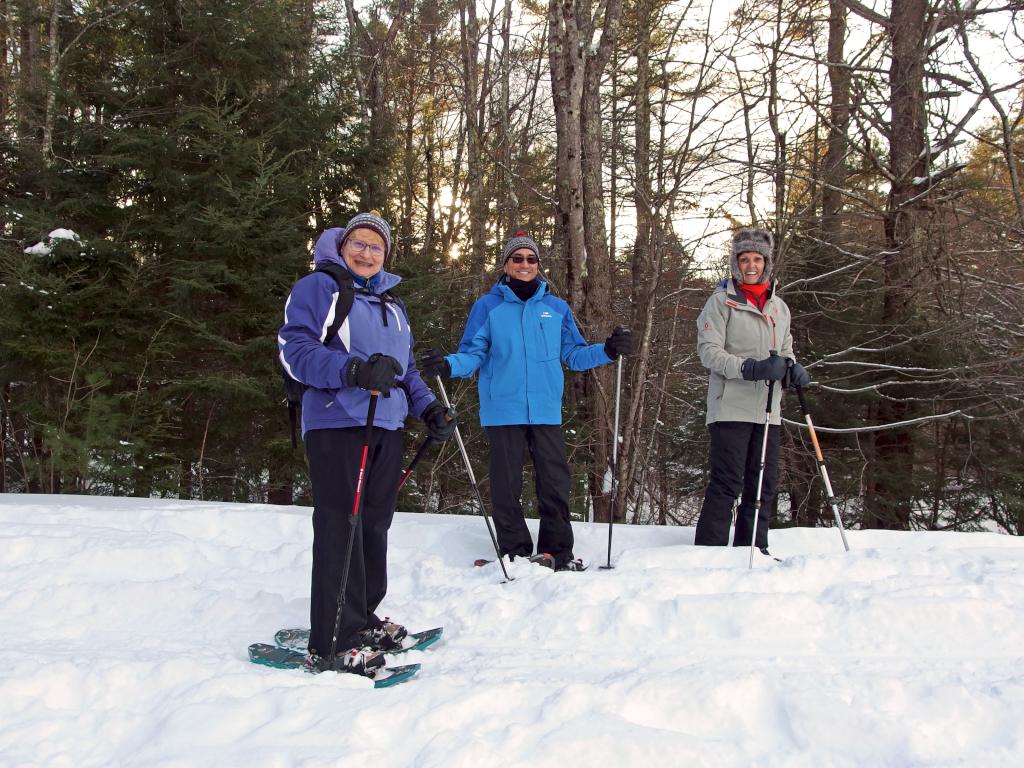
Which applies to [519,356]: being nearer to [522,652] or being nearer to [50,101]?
[522,652]

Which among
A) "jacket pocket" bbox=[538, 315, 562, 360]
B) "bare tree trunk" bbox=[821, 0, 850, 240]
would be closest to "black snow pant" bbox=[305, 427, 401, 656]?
"jacket pocket" bbox=[538, 315, 562, 360]

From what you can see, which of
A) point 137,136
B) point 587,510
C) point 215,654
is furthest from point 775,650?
point 137,136

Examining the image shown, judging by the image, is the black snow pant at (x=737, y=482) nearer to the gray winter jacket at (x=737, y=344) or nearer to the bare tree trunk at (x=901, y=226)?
the gray winter jacket at (x=737, y=344)

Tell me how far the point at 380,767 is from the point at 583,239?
19.1 feet

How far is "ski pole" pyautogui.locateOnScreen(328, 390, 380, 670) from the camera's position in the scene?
2.90 metres

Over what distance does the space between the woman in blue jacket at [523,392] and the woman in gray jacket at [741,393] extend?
76 centimetres

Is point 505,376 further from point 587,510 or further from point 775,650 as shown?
point 587,510

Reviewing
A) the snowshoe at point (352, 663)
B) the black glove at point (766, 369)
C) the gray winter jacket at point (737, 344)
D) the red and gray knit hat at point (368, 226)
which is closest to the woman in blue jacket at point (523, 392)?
the gray winter jacket at point (737, 344)

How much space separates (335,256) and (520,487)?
2034 mm

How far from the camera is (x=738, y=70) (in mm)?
8383

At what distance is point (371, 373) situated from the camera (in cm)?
284

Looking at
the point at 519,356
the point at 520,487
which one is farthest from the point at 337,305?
the point at 520,487

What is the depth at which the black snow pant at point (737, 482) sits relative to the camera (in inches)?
180

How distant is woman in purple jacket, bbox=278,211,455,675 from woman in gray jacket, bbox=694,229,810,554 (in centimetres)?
214
